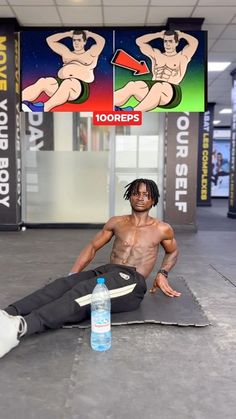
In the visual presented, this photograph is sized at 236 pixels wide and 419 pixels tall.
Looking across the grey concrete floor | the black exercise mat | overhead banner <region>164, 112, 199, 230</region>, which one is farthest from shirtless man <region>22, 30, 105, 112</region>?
the black exercise mat

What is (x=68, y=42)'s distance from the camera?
20.5ft

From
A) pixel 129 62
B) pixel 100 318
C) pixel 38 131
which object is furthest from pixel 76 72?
pixel 100 318

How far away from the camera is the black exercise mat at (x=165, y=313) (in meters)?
2.39

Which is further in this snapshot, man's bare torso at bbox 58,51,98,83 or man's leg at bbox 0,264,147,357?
man's bare torso at bbox 58,51,98,83

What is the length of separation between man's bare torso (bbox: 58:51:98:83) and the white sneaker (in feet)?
16.4

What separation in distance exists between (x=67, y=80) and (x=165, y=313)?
186 inches

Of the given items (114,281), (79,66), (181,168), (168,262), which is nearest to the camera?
(114,281)

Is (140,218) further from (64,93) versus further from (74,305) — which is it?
(64,93)

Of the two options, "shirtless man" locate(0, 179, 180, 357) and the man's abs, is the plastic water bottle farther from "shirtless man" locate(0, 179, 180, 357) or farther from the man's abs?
the man's abs

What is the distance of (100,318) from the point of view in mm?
2039

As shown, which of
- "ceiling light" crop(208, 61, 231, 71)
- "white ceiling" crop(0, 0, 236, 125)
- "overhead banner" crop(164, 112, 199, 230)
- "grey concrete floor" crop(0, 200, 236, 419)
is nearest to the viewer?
"grey concrete floor" crop(0, 200, 236, 419)

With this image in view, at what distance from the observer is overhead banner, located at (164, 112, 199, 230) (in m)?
6.55

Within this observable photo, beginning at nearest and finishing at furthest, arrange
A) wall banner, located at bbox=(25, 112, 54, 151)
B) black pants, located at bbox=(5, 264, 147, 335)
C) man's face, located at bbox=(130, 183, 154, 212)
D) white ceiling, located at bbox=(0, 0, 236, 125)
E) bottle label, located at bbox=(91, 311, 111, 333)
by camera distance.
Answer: bottle label, located at bbox=(91, 311, 111, 333)
black pants, located at bbox=(5, 264, 147, 335)
man's face, located at bbox=(130, 183, 154, 212)
white ceiling, located at bbox=(0, 0, 236, 125)
wall banner, located at bbox=(25, 112, 54, 151)

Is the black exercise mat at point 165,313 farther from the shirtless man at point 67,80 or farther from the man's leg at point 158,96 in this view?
the shirtless man at point 67,80
